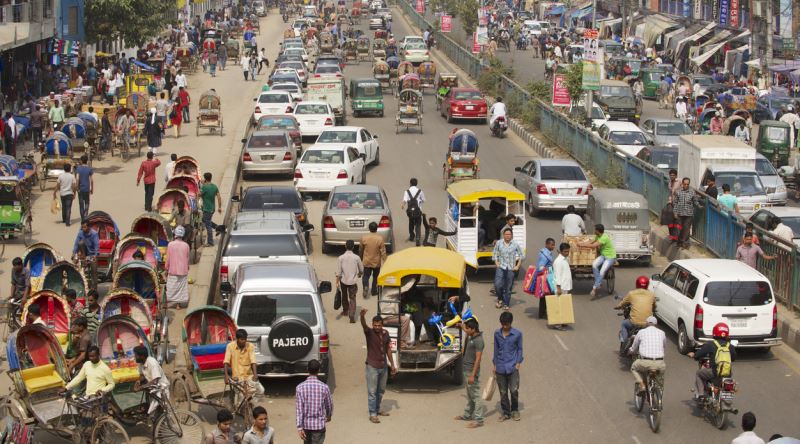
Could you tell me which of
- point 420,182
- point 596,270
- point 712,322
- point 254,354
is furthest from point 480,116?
point 254,354

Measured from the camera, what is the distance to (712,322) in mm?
18625

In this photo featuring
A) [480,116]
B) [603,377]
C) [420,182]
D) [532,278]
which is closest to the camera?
[603,377]

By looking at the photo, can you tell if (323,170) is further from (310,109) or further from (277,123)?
(310,109)

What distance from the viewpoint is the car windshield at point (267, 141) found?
112 ft

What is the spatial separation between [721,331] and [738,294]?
213cm

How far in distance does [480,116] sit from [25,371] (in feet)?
109

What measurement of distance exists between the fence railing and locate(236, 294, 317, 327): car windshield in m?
8.96

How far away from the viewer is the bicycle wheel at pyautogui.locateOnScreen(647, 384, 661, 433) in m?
15.7

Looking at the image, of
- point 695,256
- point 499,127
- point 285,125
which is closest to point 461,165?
point 285,125

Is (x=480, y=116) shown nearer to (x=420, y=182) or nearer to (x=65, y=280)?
(x=420, y=182)

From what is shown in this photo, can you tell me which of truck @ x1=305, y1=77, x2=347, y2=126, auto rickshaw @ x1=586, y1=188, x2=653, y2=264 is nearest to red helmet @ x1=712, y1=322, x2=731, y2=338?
auto rickshaw @ x1=586, y1=188, x2=653, y2=264

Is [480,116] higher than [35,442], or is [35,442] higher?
[480,116]

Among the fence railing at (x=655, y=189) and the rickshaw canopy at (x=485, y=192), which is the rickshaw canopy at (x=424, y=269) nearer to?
the rickshaw canopy at (x=485, y=192)

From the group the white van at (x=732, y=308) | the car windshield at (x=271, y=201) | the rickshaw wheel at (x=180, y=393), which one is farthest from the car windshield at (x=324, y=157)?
the rickshaw wheel at (x=180, y=393)
